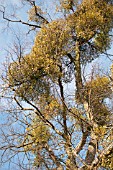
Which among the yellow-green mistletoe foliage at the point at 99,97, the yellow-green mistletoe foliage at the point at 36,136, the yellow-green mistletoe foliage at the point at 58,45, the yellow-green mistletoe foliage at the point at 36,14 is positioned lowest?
the yellow-green mistletoe foliage at the point at 36,136

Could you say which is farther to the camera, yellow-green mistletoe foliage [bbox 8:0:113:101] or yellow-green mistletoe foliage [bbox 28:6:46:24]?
yellow-green mistletoe foliage [bbox 28:6:46:24]

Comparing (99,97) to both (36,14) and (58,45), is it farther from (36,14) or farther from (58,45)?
(36,14)

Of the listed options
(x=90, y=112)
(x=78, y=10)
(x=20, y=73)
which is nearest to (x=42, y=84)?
(x=20, y=73)

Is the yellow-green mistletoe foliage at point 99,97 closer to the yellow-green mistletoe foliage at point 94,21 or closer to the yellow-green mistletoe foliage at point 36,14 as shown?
the yellow-green mistletoe foliage at point 94,21

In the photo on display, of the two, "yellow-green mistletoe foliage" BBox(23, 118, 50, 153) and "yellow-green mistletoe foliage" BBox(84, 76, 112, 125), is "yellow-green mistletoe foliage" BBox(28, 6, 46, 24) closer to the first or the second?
"yellow-green mistletoe foliage" BBox(84, 76, 112, 125)

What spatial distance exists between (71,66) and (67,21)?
36.2 inches

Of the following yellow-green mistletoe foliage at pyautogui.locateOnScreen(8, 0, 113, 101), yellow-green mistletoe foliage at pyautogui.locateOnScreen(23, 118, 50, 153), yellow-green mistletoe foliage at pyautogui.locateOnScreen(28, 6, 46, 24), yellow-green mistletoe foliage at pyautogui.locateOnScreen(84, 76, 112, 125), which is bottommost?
yellow-green mistletoe foliage at pyautogui.locateOnScreen(23, 118, 50, 153)

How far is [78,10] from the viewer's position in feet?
26.2

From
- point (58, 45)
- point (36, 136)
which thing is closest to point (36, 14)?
point (58, 45)

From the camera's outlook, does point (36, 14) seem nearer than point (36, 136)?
No

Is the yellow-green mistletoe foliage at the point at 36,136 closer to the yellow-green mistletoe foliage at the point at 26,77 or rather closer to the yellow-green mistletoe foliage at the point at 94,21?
the yellow-green mistletoe foliage at the point at 26,77

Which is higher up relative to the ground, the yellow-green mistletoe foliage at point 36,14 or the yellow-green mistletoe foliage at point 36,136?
the yellow-green mistletoe foliage at point 36,14

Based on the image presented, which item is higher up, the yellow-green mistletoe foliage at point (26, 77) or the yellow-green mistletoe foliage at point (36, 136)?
the yellow-green mistletoe foliage at point (26, 77)

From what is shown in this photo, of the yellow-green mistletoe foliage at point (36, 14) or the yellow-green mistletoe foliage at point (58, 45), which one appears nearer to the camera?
the yellow-green mistletoe foliage at point (58, 45)
